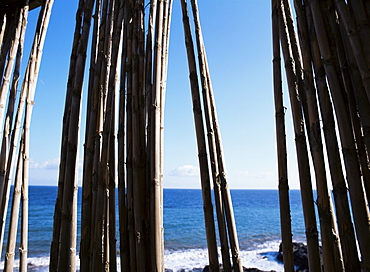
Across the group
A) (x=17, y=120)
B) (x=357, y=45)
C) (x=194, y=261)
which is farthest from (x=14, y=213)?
(x=194, y=261)

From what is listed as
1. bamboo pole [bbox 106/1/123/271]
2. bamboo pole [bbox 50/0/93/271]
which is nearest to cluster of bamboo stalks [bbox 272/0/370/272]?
bamboo pole [bbox 106/1/123/271]

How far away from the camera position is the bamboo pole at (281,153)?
2.39 ft

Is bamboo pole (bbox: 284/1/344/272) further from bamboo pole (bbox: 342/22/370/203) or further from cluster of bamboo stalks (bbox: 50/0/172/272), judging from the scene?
cluster of bamboo stalks (bbox: 50/0/172/272)

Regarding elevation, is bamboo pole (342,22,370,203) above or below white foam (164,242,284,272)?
above

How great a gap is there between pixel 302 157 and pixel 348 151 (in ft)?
0.42

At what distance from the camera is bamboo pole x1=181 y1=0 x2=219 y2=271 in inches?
35.1

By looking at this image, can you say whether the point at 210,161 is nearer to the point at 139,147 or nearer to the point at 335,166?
the point at 139,147

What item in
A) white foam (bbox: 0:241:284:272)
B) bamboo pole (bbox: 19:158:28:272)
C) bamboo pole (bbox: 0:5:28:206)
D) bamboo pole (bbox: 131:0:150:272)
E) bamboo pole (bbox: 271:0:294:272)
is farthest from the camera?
white foam (bbox: 0:241:284:272)

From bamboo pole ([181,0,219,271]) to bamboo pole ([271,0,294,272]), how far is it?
23 centimetres

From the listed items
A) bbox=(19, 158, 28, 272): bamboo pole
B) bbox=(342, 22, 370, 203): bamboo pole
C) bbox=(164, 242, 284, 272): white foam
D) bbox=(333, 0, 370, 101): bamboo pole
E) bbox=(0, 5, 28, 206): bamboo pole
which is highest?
bbox=(0, 5, 28, 206): bamboo pole

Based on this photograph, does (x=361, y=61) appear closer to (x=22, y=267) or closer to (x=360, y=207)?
(x=360, y=207)

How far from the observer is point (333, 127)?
65 cm

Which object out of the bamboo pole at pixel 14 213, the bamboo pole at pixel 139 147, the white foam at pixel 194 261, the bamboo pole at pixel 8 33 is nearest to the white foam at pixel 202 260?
the white foam at pixel 194 261

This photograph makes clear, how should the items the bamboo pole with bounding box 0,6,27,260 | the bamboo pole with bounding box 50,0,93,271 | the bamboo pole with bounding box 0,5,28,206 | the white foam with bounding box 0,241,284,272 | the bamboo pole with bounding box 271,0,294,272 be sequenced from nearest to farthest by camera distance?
the bamboo pole with bounding box 271,0,294,272
the bamboo pole with bounding box 50,0,93,271
the bamboo pole with bounding box 0,6,27,260
the bamboo pole with bounding box 0,5,28,206
the white foam with bounding box 0,241,284,272
